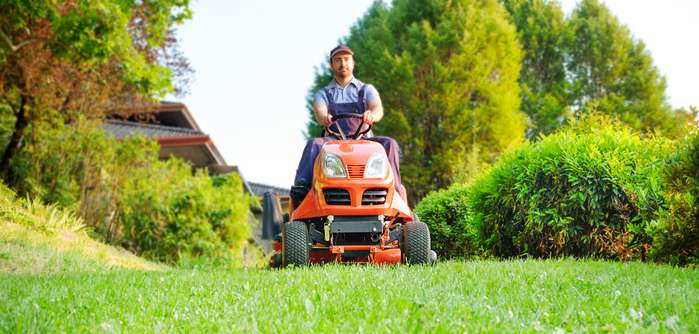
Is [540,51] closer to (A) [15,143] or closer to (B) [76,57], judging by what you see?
(B) [76,57]

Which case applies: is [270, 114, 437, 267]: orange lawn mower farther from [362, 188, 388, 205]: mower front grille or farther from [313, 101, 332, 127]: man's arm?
[313, 101, 332, 127]: man's arm

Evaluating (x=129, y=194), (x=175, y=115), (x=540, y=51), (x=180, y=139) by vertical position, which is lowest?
(x=129, y=194)

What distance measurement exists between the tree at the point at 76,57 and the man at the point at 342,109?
6.28m

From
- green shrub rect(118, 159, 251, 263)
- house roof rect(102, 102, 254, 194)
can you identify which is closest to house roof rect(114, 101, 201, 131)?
house roof rect(102, 102, 254, 194)

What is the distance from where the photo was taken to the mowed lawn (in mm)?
3545

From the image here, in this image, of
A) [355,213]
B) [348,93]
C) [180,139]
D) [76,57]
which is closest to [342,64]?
[348,93]

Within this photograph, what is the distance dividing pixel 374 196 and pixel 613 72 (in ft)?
81.7

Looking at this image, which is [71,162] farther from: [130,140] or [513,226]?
[513,226]

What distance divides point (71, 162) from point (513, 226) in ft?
31.0

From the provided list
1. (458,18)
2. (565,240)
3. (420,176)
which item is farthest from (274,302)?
(458,18)

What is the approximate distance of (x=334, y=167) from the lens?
6.79m

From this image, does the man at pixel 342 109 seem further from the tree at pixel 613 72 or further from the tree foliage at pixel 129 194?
the tree at pixel 613 72

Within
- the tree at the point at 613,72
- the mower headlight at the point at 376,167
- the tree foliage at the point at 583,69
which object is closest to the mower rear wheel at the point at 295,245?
the mower headlight at the point at 376,167

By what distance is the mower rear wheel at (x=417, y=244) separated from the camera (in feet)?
22.3
